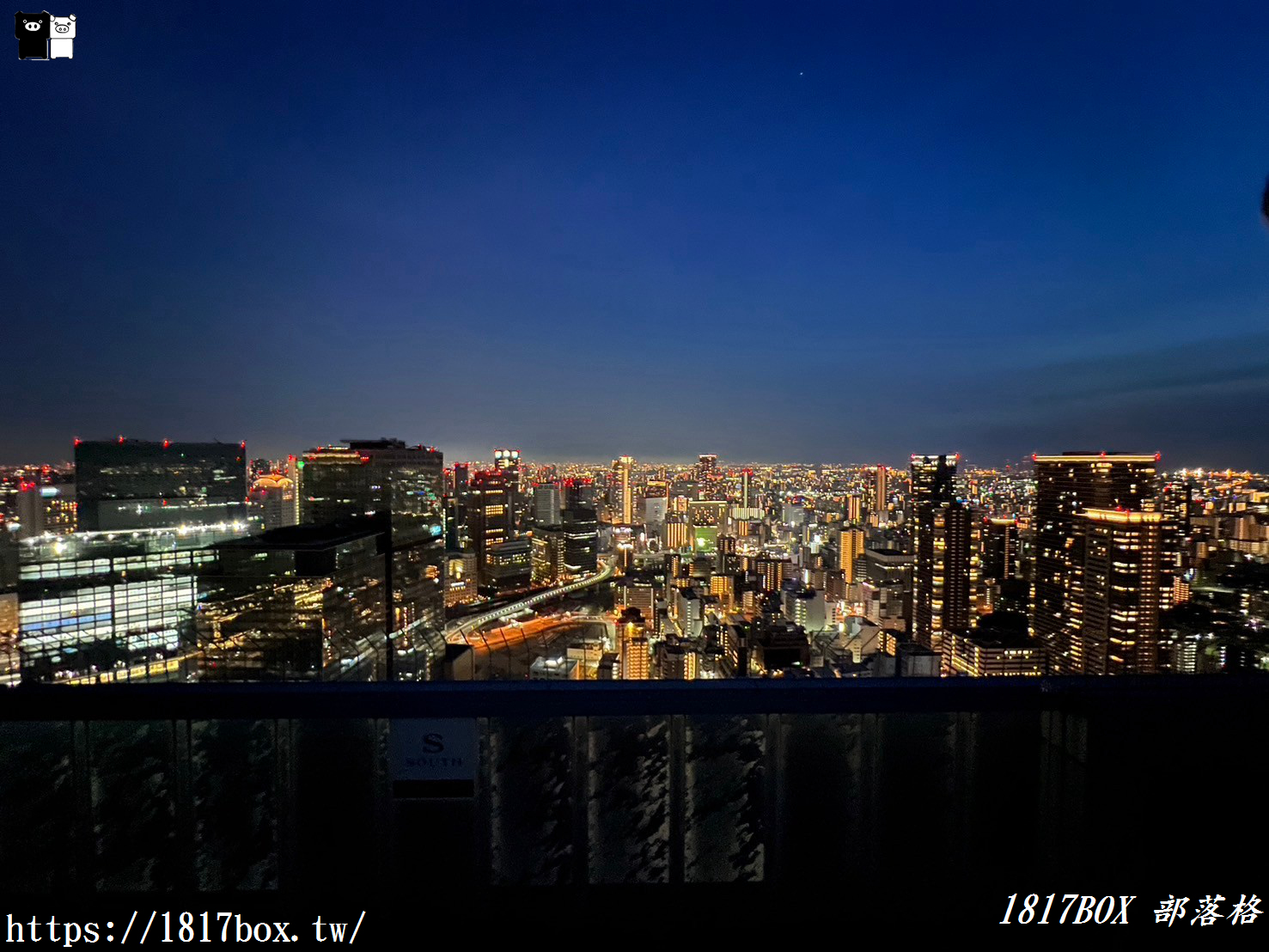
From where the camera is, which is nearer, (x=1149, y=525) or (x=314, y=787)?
(x=314, y=787)

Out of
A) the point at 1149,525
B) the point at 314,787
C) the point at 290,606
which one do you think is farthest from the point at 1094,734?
the point at 1149,525

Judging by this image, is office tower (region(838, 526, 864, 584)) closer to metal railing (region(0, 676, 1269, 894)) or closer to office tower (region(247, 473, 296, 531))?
office tower (region(247, 473, 296, 531))

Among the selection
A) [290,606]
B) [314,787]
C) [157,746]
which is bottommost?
[290,606]

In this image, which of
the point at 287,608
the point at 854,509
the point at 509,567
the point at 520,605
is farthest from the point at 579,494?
the point at 287,608

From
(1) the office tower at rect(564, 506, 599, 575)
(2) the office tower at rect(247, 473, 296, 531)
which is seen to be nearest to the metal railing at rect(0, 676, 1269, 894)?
(2) the office tower at rect(247, 473, 296, 531)

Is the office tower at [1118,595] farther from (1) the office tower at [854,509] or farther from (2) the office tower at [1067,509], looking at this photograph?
(1) the office tower at [854,509]

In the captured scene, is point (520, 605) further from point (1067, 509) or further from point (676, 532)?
point (1067, 509)

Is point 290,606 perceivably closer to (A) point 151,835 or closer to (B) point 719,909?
(A) point 151,835
